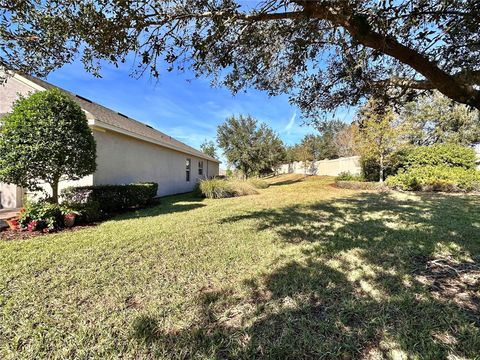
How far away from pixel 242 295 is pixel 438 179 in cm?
1369

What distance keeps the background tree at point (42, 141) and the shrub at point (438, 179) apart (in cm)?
1428

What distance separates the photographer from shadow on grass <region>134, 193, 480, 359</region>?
2.06 metres

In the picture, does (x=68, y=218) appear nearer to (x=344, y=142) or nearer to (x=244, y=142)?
(x=244, y=142)

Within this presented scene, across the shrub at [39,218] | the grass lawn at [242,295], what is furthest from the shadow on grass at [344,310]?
the shrub at [39,218]

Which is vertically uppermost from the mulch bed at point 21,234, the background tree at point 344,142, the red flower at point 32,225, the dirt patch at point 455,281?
the background tree at point 344,142

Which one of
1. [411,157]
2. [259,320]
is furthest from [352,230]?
[411,157]

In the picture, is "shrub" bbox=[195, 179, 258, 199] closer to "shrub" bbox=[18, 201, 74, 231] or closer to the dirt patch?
"shrub" bbox=[18, 201, 74, 231]

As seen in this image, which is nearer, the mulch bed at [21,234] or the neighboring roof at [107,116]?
the mulch bed at [21,234]

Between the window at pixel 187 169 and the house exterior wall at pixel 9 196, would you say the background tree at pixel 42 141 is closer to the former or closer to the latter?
the house exterior wall at pixel 9 196

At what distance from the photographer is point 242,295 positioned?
2.88 m

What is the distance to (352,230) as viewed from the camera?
5594 mm

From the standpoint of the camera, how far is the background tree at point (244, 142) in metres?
20.3

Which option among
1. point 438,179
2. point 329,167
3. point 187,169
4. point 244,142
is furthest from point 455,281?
point 329,167

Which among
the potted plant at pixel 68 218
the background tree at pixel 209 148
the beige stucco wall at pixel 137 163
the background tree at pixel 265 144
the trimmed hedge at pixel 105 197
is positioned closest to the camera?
the potted plant at pixel 68 218
